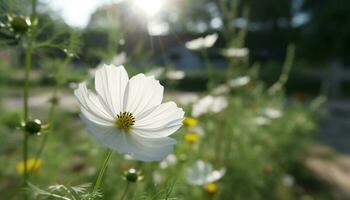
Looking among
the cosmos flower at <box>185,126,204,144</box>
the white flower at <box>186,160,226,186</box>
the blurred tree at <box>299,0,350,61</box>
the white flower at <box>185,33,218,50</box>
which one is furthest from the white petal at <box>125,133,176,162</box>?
the blurred tree at <box>299,0,350,61</box>

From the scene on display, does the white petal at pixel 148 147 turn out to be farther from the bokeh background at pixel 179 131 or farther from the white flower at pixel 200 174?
the white flower at pixel 200 174

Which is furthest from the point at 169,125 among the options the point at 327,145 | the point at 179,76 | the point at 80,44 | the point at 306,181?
the point at 327,145

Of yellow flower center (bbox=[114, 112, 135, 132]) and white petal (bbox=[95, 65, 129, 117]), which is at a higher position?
Result: white petal (bbox=[95, 65, 129, 117])

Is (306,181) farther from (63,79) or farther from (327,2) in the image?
(327,2)

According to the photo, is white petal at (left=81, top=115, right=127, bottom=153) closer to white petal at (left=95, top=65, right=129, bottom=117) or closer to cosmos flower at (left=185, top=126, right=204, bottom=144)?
white petal at (left=95, top=65, right=129, bottom=117)

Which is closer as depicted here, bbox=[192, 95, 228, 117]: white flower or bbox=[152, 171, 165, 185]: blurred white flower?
bbox=[152, 171, 165, 185]: blurred white flower

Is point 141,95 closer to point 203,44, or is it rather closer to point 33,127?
point 33,127

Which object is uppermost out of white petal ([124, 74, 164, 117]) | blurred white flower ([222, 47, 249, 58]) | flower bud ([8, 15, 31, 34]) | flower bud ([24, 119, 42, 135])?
blurred white flower ([222, 47, 249, 58])
